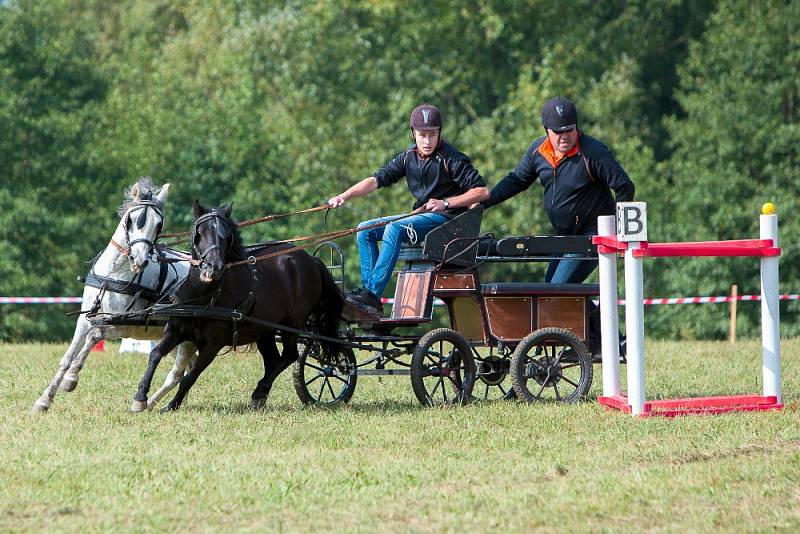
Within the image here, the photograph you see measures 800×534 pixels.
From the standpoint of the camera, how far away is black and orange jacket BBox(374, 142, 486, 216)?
33.3 ft

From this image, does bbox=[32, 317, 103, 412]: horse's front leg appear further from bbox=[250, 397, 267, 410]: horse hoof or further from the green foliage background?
the green foliage background

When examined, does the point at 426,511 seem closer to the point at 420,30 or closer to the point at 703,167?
the point at 703,167

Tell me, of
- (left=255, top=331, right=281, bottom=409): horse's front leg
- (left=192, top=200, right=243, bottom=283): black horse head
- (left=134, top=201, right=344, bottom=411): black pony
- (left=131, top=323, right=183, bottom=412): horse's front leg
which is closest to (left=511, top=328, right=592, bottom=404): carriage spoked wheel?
(left=134, top=201, right=344, bottom=411): black pony

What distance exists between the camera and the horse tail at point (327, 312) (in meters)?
10.3

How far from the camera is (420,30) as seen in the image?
117 ft

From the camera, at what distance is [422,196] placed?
33.9 ft

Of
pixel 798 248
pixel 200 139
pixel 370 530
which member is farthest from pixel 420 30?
pixel 370 530

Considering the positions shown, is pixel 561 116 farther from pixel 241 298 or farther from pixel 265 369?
pixel 265 369

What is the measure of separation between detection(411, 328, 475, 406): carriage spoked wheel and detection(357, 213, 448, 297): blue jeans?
1.80ft

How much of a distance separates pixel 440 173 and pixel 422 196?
9.7 inches

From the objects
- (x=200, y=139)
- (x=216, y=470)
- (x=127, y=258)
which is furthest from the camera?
(x=200, y=139)

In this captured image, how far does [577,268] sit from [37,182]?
2201 centimetres

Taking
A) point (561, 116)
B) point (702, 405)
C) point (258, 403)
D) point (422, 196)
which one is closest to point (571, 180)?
point (561, 116)

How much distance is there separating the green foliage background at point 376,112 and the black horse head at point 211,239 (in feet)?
61.9
